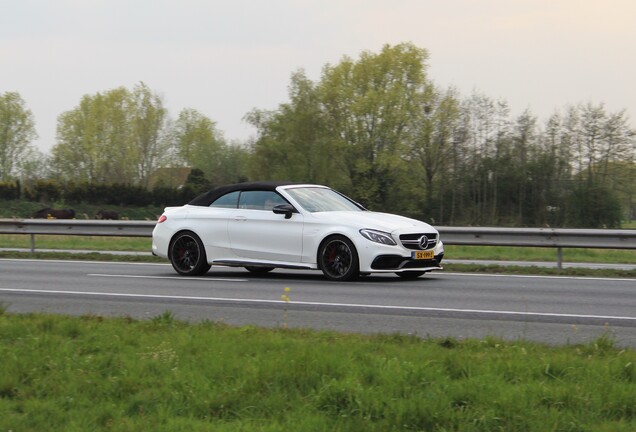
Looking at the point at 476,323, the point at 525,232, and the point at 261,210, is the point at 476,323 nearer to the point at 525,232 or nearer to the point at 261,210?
the point at 261,210

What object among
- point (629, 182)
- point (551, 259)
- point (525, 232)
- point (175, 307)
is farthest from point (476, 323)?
point (629, 182)

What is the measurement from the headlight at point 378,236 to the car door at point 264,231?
1159mm

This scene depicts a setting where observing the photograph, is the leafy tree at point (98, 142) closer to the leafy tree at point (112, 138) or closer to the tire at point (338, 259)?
the leafy tree at point (112, 138)

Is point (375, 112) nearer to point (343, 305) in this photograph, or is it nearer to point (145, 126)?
point (145, 126)

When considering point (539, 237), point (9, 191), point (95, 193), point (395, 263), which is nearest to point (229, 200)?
point (395, 263)

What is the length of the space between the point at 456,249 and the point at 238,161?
214 feet

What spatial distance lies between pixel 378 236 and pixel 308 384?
24.2ft

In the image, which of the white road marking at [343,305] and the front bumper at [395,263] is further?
the front bumper at [395,263]

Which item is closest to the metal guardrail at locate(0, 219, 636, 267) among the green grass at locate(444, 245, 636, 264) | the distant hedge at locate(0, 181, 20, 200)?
the green grass at locate(444, 245, 636, 264)

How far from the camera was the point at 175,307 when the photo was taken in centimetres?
1067

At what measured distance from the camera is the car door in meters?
14.0

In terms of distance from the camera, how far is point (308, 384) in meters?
5.96

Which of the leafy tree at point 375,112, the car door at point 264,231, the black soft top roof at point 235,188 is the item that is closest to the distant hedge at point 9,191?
the leafy tree at point 375,112

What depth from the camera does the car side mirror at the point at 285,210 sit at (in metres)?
14.0
